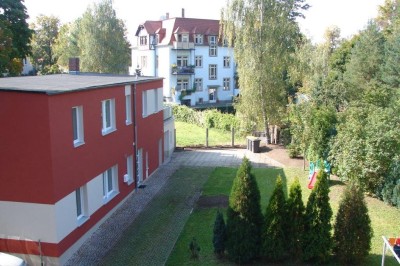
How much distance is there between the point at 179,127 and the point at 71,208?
28607 millimetres

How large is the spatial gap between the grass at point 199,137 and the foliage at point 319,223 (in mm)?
20624

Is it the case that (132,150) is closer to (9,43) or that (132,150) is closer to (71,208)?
(71,208)

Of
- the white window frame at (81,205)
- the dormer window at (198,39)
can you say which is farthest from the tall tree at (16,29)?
the dormer window at (198,39)

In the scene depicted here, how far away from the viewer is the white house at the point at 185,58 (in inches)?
2224

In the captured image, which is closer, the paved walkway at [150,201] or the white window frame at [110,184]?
the paved walkway at [150,201]

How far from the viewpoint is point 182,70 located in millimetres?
56750

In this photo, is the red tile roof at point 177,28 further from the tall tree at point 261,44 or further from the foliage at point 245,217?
the foliage at point 245,217

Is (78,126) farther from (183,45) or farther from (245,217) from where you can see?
(183,45)

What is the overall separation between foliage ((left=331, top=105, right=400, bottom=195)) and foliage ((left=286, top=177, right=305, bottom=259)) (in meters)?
6.44

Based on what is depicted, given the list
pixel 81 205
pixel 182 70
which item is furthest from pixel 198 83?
pixel 81 205

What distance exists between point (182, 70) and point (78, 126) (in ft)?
143

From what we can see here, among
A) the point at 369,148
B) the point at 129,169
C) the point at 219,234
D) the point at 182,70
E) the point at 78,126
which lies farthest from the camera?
the point at 182,70

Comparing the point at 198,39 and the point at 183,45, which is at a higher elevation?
the point at 198,39

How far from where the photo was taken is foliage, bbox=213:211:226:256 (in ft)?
40.6
